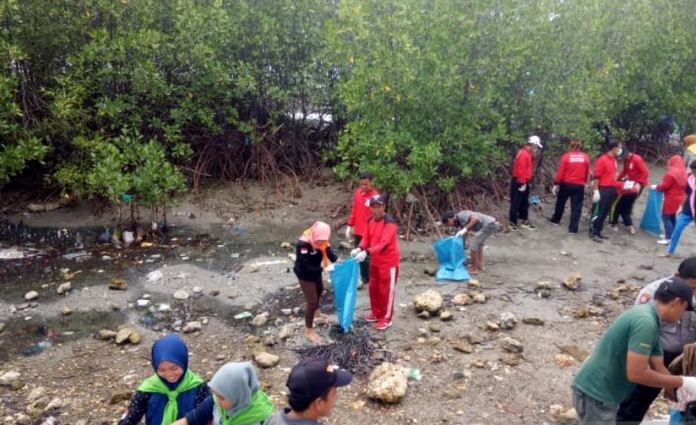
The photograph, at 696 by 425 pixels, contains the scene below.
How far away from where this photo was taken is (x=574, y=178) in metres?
8.81

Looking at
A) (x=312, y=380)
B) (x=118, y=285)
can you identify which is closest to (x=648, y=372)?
(x=312, y=380)

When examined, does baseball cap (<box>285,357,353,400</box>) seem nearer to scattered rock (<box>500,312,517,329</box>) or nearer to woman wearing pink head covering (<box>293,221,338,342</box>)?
woman wearing pink head covering (<box>293,221,338,342</box>)

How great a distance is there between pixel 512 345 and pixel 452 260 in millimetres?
1922

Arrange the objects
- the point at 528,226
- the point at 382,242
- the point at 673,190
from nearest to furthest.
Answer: the point at 382,242 < the point at 673,190 < the point at 528,226

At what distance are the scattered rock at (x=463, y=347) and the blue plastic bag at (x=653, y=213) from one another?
18.5ft

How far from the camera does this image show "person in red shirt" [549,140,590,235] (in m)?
8.75

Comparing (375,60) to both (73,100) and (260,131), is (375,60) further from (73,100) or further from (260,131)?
(73,100)

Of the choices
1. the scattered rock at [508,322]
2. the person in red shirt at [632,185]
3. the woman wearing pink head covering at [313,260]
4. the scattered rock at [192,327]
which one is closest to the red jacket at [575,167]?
the person in red shirt at [632,185]

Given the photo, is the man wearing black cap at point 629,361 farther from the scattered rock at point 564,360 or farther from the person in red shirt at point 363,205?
the person in red shirt at point 363,205

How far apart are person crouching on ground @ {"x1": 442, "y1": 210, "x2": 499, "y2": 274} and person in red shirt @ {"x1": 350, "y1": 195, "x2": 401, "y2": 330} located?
1550mm

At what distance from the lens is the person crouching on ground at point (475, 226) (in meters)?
7.01

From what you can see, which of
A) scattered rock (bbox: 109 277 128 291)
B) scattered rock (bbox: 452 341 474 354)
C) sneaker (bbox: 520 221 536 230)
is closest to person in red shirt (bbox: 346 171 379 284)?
scattered rock (bbox: 452 341 474 354)

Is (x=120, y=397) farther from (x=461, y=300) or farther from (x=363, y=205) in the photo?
(x=461, y=300)

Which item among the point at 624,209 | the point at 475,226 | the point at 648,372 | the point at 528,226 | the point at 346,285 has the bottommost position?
the point at 528,226
